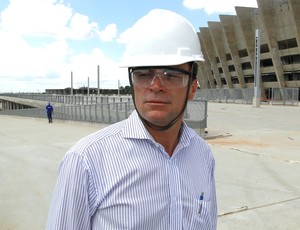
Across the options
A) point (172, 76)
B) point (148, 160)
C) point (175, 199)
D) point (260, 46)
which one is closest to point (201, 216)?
point (175, 199)

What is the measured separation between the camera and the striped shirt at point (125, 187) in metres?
1.44

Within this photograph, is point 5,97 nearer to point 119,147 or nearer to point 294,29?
point 294,29

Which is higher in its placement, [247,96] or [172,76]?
[172,76]

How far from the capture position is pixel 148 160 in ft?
5.10

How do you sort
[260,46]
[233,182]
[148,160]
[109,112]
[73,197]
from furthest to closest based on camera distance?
[260,46], [109,112], [233,182], [148,160], [73,197]

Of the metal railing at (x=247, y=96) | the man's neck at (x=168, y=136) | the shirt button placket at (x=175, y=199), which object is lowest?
the metal railing at (x=247, y=96)

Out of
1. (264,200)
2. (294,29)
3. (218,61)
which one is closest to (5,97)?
(218,61)

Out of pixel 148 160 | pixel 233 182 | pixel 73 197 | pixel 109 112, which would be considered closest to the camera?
pixel 73 197

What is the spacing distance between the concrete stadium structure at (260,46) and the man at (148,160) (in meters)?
42.8

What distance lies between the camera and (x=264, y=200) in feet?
19.3

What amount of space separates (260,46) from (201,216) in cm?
5917

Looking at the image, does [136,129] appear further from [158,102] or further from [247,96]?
[247,96]

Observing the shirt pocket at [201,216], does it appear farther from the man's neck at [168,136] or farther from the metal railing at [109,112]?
the metal railing at [109,112]

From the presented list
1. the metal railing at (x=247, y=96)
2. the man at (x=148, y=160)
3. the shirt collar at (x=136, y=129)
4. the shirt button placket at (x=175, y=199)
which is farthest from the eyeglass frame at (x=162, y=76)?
the metal railing at (x=247, y=96)
